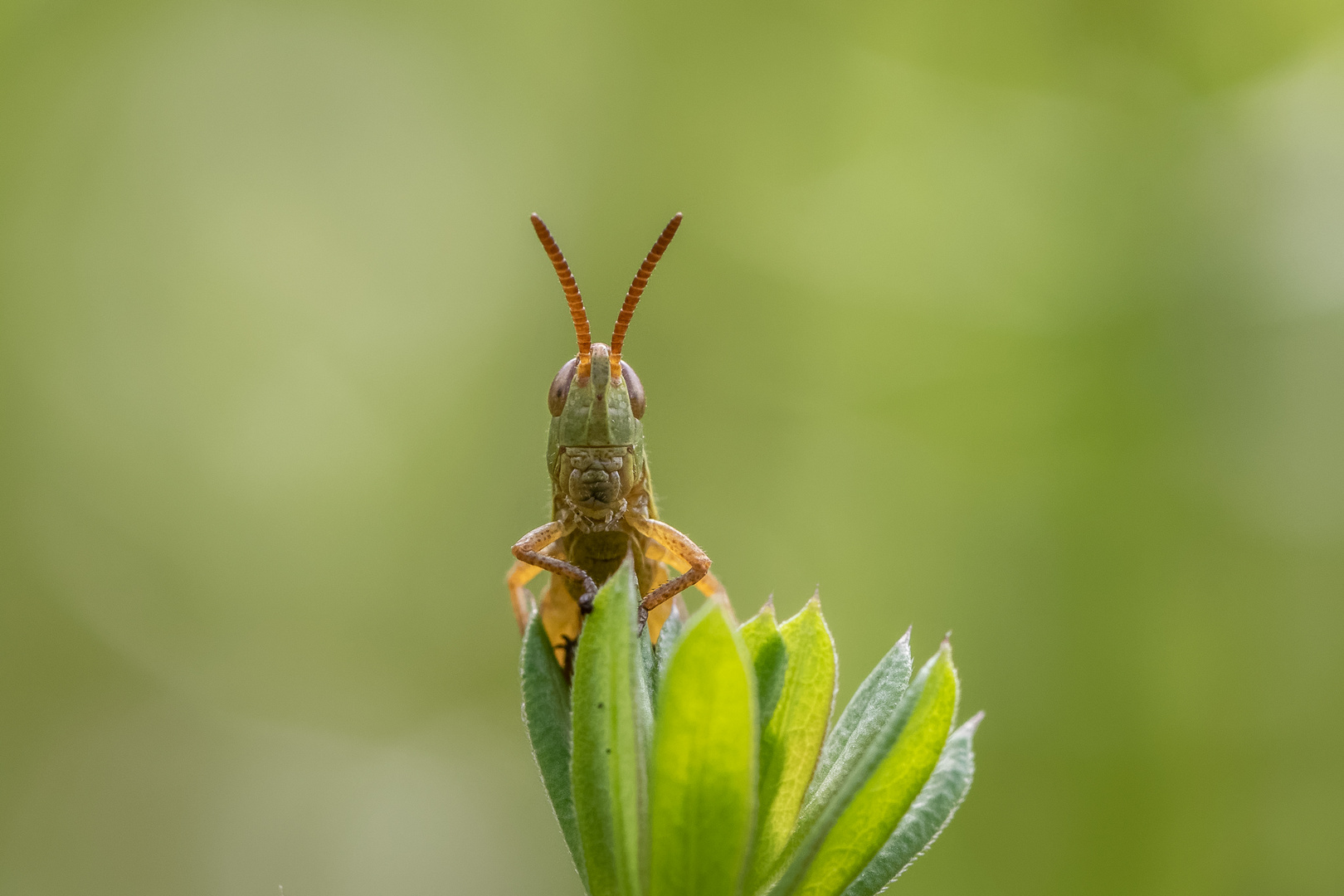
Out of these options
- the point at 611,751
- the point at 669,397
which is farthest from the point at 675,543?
the point at 669,397

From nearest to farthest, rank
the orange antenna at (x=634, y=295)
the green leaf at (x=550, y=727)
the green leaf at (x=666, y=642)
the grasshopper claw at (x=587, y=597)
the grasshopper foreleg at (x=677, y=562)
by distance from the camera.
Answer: the green leaf at (x=550, y=727), the green leaf at (x=666, y=642), the grasshopper claw at (x=587, y=597), the orange antenna at (x=634, y=295), the grasshopper foreleg at (x=677, y=562)

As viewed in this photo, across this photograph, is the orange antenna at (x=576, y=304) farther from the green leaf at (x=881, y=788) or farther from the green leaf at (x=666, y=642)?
the green leaf at (x=881, y=788)

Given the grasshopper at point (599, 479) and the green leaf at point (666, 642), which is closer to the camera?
the green leaf at point (666, 642)

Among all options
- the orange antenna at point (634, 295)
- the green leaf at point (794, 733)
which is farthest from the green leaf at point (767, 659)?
the orange antenna at point (634, 295)

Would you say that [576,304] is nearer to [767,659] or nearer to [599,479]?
[599,479]

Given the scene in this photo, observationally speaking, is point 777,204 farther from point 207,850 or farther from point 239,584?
point 207,850

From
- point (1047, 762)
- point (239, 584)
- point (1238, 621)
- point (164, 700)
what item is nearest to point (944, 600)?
point (1047, 762)

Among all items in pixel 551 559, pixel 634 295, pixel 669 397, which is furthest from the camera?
pixel 669 397

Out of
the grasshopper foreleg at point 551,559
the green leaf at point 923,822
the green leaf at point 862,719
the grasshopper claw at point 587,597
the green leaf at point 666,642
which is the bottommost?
the green leaf at point 923,822
